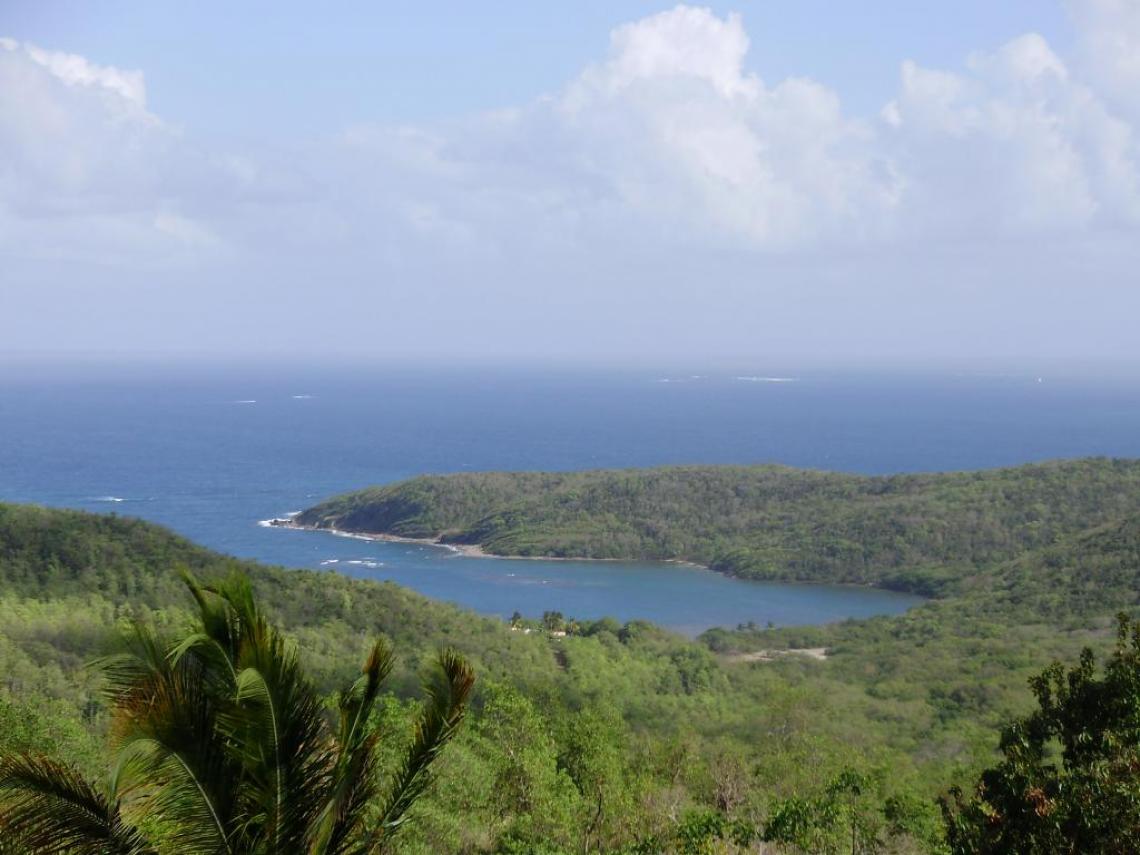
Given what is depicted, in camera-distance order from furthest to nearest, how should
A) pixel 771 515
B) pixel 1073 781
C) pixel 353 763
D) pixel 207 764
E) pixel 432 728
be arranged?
pixel 771 515
pixel 1073 781
pixel 432 728
pixel 353 763
pixel 207 764

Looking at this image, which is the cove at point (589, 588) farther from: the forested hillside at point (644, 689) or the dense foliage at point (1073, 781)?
the dense foliage at point (1073, 781)

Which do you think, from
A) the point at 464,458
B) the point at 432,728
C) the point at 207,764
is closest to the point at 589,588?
the point at 464,458

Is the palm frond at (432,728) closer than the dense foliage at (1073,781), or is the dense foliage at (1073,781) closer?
the palm frond at (432,728)

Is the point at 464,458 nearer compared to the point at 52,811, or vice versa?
the point at 52,811

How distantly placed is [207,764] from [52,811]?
74 centimetres

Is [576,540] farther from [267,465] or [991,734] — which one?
[991,734]

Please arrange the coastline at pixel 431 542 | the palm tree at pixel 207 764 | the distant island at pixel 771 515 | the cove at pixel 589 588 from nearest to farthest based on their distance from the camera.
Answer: the palm tree at pixel 207 764 → the cove at pixel 589 588 → the distant island at pixel 771 515 → the coastline at pixel 431 542

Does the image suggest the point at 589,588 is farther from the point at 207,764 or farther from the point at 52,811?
the point at 52,811

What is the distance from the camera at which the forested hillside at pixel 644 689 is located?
14648 millimetres

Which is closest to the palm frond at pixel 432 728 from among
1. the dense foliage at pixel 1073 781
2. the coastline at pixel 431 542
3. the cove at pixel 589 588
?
the dense foliage at pixel 1073 781

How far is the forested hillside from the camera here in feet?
48.1

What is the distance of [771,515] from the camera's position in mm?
95250

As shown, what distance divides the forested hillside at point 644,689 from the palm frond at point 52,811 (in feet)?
2.17

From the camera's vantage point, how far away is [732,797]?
18688 millimetres
